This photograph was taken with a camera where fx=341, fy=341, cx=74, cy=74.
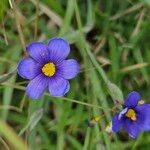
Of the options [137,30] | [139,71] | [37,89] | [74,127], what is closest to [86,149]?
[74,127]

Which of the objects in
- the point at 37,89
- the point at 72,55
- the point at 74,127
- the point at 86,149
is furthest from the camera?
the point at 72,55

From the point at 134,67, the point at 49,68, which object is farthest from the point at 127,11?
the point at 49,68

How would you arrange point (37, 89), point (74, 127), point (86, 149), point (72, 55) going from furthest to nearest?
point (72, 55), point (74, 127), point (86, 149), point (37, 89)

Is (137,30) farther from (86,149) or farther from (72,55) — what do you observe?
(86,149)

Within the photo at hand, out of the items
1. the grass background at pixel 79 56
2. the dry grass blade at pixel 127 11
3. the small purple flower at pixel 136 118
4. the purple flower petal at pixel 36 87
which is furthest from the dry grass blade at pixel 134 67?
the purple flower petal at pixel 36 87

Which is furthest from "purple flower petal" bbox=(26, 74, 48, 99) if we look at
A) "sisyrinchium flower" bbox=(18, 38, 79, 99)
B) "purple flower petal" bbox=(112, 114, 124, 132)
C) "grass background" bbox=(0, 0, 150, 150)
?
"grass background" bbox=(0, 0, 150, 150)

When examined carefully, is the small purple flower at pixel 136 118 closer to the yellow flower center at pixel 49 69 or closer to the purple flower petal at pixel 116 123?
the purple flower petal at pixel 116 123

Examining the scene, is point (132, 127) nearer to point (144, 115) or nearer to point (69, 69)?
point (144, 115)

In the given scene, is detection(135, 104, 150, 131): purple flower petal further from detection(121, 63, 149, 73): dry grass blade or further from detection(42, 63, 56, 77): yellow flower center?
detection(121, 63, 149, 73): dry grass blade
